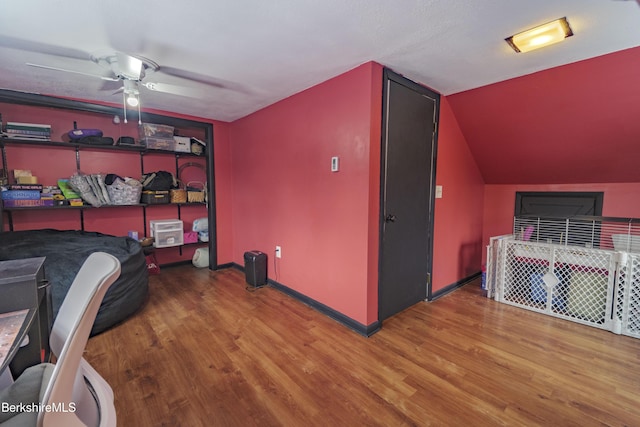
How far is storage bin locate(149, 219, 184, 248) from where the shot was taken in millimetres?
3758

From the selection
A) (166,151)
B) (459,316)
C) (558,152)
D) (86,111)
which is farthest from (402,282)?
(86,111)

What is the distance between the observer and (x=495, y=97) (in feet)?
8.89

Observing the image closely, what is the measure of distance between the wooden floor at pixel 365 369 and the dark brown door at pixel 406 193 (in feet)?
0.95

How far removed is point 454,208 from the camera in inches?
129

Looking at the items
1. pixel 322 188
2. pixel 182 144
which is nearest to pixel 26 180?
pixel 182 144

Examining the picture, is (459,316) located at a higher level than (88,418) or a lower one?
lower

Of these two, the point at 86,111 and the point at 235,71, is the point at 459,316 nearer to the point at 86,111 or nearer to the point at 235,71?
the point at 235,71

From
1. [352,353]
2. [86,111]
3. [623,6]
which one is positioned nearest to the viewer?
A: [623,6]

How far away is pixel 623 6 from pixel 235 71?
2.51 m

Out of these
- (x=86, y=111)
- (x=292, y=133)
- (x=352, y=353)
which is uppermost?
(x=86, y=111)

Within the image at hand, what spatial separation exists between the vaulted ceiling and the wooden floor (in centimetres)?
183

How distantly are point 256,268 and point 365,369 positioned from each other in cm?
185

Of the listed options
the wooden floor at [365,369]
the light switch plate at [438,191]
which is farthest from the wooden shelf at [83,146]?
the light switch plate at [438,191]

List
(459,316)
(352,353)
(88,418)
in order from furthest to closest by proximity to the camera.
A: (459,316) < (352,353) < (88,418)
